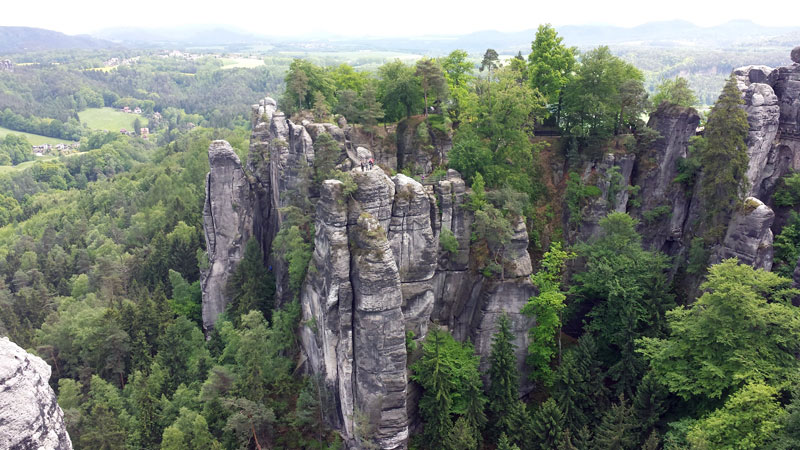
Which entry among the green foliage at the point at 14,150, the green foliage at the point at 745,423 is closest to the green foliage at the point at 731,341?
the green foliage at the point at 745,423

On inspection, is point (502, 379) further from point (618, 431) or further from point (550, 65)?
point (550, 65)

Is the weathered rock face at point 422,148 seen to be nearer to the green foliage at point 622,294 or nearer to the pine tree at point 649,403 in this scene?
the green foliage at point 622,294

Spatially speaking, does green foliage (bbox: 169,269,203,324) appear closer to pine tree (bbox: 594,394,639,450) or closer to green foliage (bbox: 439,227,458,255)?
green foliage (bbox: 439,227,458,255)

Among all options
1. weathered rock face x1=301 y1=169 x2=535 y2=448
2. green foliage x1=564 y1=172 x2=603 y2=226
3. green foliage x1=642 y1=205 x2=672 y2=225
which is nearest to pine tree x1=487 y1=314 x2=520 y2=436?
weathered rock face x1=301 y1=169 x2=535 y2=448

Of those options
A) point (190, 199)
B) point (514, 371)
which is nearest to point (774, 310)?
point (514, 371)

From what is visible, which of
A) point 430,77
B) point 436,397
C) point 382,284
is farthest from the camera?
point 430,77

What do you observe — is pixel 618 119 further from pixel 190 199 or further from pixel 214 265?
pixel 190 199

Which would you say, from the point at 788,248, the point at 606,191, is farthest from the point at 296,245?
the point at 788,248
